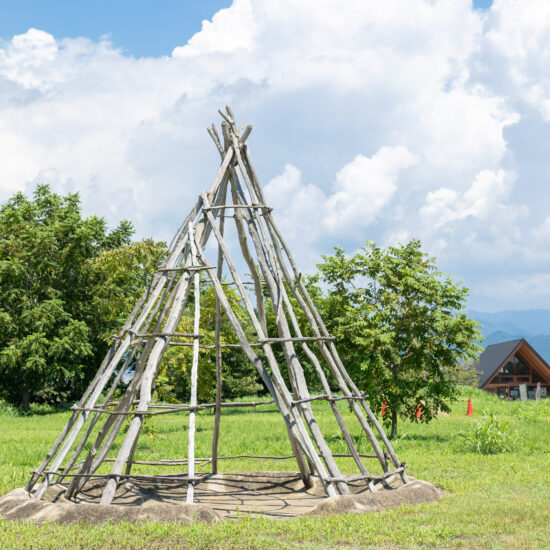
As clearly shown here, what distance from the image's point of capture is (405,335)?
15.4 metres

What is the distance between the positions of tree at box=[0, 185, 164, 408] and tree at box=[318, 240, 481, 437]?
1312 cm

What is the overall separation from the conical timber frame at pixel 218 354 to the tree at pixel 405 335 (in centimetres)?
628

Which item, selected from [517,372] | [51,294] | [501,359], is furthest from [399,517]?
[517,372]

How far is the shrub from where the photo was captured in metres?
12.8

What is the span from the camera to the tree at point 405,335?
1516 centimetres

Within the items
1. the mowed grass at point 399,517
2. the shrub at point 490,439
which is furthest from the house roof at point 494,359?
the shrub at point 490,439

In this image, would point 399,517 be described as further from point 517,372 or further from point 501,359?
point 517,372

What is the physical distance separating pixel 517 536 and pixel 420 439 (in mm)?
9440

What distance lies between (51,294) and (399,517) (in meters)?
24.2

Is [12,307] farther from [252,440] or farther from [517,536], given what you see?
[517,536]

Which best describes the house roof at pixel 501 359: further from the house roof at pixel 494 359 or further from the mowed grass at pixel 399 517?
the mowed grass at pixel 399 517

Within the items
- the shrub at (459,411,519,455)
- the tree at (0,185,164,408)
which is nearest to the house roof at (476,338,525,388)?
the tree at (0,185,164,408)

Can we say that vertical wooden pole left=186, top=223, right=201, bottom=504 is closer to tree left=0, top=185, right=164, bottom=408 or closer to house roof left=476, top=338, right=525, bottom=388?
tree left=0, top=185, right=164, bottom=408

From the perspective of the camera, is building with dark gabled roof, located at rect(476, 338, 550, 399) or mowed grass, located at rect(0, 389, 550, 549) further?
building with dark gabled roof, located at rect(476, 338, 550, 399)
